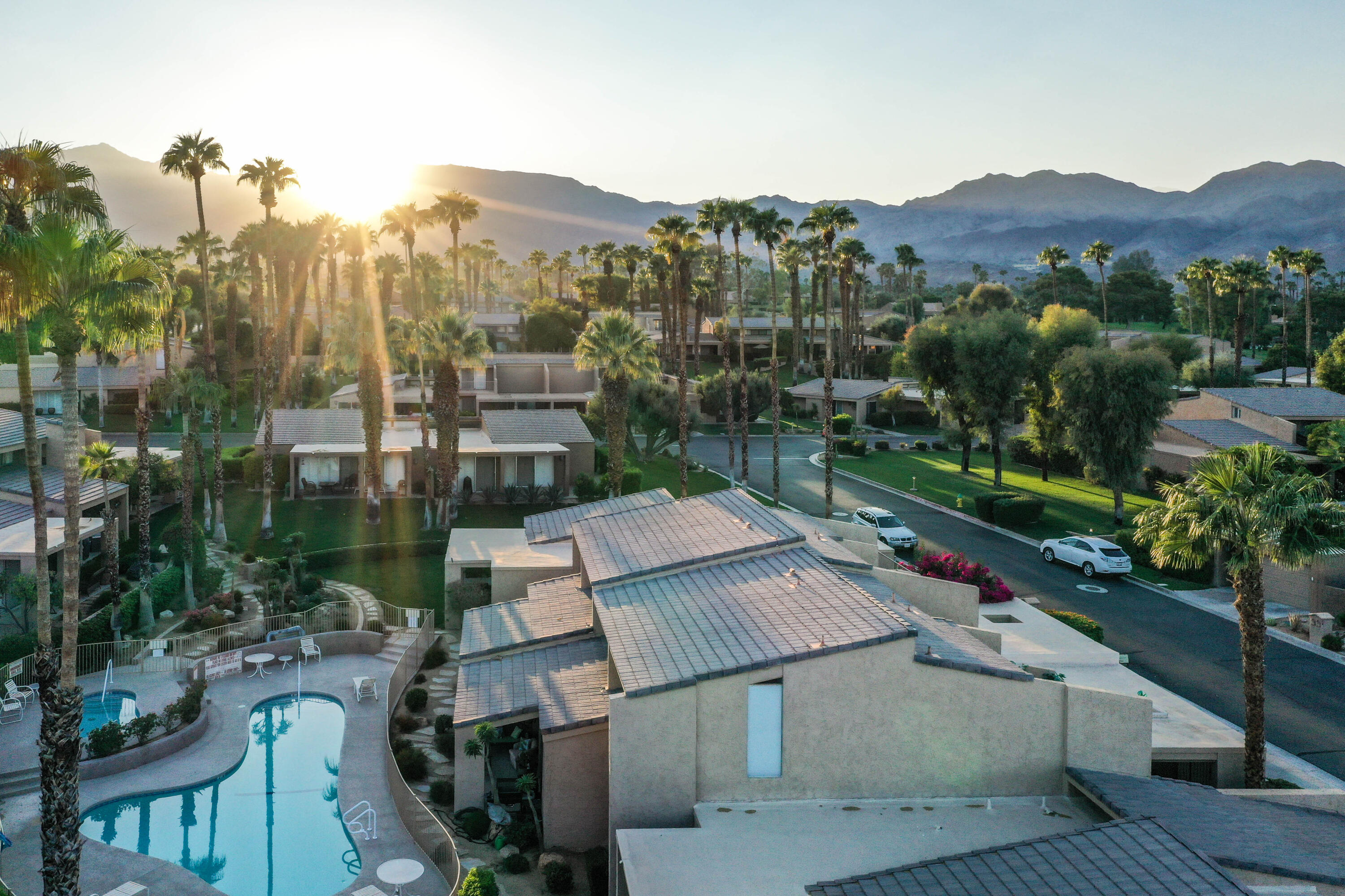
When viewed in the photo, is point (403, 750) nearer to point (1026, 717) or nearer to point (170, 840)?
point (170, 840)

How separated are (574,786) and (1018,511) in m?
33.0

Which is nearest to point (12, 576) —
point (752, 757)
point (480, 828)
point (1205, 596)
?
point (480, 828)

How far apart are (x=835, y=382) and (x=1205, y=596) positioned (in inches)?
1949

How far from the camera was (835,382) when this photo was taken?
272 ft

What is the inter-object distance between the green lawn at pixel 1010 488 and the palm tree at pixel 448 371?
25.3 m

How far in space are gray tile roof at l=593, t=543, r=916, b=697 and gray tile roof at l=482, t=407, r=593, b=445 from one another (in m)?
30.4

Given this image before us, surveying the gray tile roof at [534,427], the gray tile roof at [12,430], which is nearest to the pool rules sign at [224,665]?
the gray tile roof at [12,430]

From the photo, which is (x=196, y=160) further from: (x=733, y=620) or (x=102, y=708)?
(x=733, y=620)

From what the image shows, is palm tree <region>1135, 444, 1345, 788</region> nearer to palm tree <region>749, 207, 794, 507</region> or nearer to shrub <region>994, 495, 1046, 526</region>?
shrub <region>994, 495, 1046, 526</region>

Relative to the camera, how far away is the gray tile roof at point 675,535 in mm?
21688

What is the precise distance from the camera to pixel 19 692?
23281mm

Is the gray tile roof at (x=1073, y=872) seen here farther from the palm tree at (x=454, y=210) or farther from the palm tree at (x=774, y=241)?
the palm tree at (x=454, y=210)

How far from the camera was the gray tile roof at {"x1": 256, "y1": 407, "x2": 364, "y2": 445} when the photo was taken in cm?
4906

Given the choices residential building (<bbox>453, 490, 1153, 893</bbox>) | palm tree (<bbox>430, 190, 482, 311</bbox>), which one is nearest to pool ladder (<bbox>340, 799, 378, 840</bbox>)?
residential building (<bbox>453, 490, 1153, 893</bbox>)
